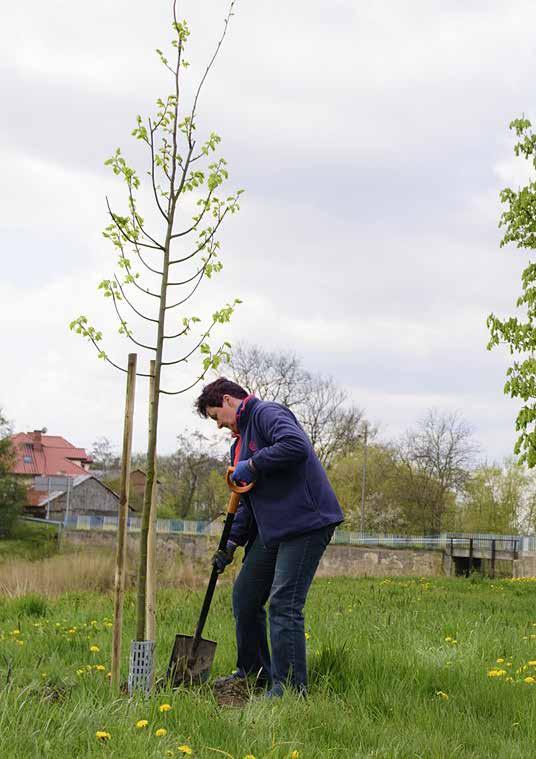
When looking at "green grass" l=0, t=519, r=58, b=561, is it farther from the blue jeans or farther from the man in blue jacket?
the blue jeans

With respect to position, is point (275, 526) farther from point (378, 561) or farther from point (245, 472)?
point (378, 561)

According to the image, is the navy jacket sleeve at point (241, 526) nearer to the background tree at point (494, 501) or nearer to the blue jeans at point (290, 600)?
the blue jeans at point (290, 600)

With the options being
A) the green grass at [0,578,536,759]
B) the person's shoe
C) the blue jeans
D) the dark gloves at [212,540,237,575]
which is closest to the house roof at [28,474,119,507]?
the green grass at [0,578,536,759]

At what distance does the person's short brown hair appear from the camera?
456 centimetres

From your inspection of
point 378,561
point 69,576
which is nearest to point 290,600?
point 69,576

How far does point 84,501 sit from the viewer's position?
208ft

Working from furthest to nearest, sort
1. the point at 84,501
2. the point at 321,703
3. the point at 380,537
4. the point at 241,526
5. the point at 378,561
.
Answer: the point at 84,501 → the point at 380,537 → the point at 378,561 → the point at 241,526 → the point at 321,703

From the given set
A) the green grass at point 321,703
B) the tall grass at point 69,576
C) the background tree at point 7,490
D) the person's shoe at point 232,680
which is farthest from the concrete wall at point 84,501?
the person's shoe at point 232,680

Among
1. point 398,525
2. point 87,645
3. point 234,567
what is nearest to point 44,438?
point 398,525

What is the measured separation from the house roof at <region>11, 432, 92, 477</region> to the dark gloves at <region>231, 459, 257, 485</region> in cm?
6660

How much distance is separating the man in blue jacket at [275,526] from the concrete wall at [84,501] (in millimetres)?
60315

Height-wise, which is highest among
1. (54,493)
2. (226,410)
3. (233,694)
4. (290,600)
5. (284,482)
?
(226,410)

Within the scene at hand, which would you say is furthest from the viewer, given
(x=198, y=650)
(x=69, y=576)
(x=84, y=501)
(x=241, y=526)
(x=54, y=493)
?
(x=54, y=493)

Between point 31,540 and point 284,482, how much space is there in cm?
5046
